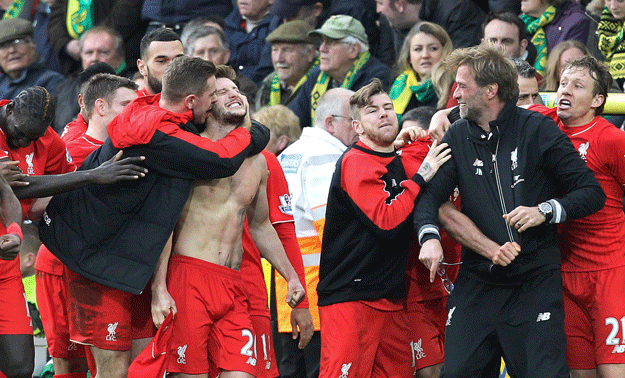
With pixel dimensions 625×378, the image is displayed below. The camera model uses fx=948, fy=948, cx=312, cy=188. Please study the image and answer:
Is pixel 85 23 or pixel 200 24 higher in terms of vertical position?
pixel 200 24

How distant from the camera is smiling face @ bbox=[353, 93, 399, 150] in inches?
250

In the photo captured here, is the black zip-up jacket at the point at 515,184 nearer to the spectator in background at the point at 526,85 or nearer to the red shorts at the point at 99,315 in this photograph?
the spectator in background at the point at 526,85

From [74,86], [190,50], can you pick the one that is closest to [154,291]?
[190,50]

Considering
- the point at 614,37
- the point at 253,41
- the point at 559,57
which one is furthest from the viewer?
A: the point at 253,41

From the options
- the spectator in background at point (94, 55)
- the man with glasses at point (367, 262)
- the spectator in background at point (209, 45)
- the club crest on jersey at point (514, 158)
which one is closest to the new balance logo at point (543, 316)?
the club crest on jersey at point (514, 158)

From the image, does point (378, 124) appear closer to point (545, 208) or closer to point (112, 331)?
point (545, 208)

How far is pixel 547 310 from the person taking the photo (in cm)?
551

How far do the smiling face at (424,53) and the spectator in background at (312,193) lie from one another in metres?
1.29

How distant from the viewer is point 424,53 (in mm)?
8766

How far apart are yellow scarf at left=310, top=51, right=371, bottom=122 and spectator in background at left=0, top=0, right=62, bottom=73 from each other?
4552 mm

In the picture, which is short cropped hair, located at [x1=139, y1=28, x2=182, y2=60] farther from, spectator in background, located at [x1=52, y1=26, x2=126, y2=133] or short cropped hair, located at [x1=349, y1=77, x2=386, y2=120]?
spectator in background, located at [x1=52, y1=26, x2=126, y2=133]

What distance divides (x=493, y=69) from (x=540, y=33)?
377cm

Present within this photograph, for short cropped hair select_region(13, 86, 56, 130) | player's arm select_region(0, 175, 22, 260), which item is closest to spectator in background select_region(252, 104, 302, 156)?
short cropped hair select_region(13, 86, 56, 130)

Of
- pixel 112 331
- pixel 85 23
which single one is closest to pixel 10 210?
pixel 112 331
